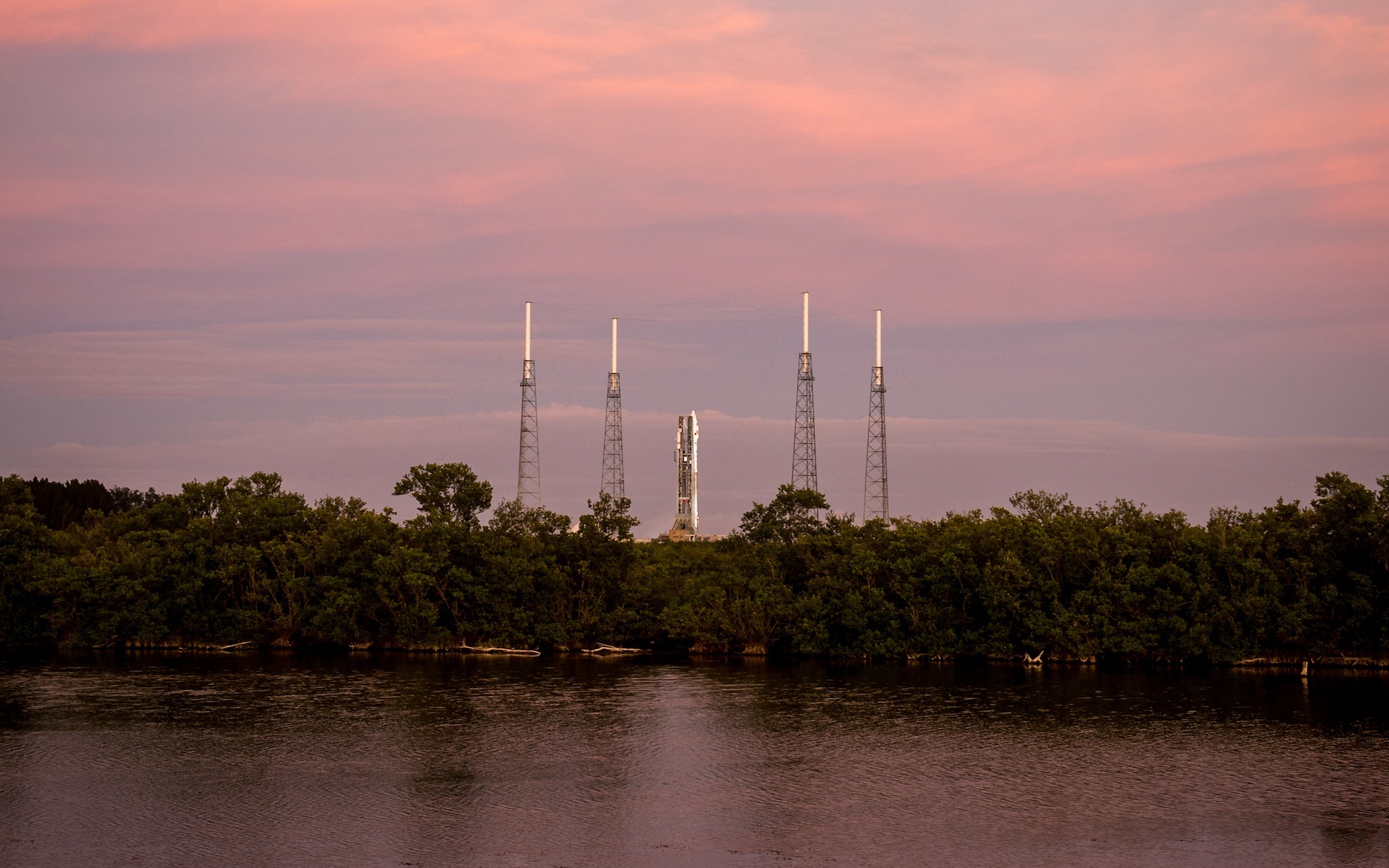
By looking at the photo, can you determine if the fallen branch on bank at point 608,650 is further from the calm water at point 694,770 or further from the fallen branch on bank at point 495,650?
the calm water at point 694,770

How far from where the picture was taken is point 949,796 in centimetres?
3847

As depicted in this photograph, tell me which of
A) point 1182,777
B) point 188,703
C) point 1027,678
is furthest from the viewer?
point 1027,678

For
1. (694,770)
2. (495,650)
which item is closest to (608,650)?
(495,650)

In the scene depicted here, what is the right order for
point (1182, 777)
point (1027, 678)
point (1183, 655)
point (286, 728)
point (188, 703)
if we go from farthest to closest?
point (1183, 655) → point (1027, 678) → point (188, 703) → point (286, 728) → point (1182, 777)

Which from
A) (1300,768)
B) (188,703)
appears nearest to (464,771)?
(188,703)

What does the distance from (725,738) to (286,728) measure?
18.6m

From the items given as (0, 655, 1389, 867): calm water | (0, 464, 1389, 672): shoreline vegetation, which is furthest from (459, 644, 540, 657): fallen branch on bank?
(0, 655, 1389, 867): calm water

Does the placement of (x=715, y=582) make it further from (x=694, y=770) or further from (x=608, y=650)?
(x=694, y=770)

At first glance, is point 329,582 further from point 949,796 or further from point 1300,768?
point 1300,768

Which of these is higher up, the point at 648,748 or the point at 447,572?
the point at 447,572

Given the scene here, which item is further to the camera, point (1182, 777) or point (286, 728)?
point (286, 728)

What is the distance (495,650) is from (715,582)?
15775 millimetres

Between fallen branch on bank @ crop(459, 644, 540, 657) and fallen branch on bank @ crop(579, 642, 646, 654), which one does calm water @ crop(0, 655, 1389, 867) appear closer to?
fallen branch on bank @ crop(459, 644, 540, 657)

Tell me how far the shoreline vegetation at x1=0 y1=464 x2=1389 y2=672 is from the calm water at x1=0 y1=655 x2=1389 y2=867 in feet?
16.0
